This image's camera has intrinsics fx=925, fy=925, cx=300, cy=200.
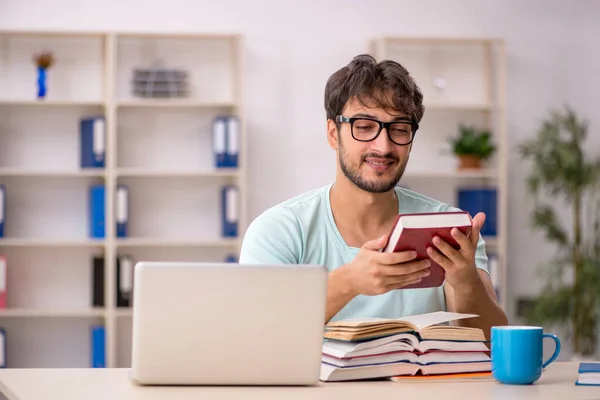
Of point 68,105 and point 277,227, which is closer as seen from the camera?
point 277,227

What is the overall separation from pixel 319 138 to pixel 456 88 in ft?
2.90

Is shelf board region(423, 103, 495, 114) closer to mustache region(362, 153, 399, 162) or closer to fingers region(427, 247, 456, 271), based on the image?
mustache region(362, 153, 399, 162)

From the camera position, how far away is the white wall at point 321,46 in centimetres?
517

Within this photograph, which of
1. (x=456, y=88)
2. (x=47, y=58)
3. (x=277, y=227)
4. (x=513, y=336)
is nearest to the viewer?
(x=513, y=336)

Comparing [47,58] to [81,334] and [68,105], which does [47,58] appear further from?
[81,334]

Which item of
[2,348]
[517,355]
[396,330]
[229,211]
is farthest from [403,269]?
[2,348]

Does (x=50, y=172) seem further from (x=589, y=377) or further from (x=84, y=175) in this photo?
(x=589, y=377)

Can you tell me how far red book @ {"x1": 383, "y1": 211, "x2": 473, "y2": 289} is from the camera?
1725 millimetres

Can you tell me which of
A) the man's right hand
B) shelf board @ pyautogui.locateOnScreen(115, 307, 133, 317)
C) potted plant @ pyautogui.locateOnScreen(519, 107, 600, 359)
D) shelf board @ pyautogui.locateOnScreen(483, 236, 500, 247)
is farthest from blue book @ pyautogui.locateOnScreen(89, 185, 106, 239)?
the man's right hand

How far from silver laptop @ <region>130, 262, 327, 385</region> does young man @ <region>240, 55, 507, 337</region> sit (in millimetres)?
510

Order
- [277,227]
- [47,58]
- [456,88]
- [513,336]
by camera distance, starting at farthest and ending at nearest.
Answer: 1. [456,88]
2. [47,58]
3. [277,227]
4. [513,336]

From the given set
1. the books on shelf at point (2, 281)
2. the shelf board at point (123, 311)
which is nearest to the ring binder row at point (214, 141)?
the books on shelf at point (2, 281)

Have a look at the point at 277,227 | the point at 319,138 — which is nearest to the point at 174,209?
the point at 319,138

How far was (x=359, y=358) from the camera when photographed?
1.68 m
